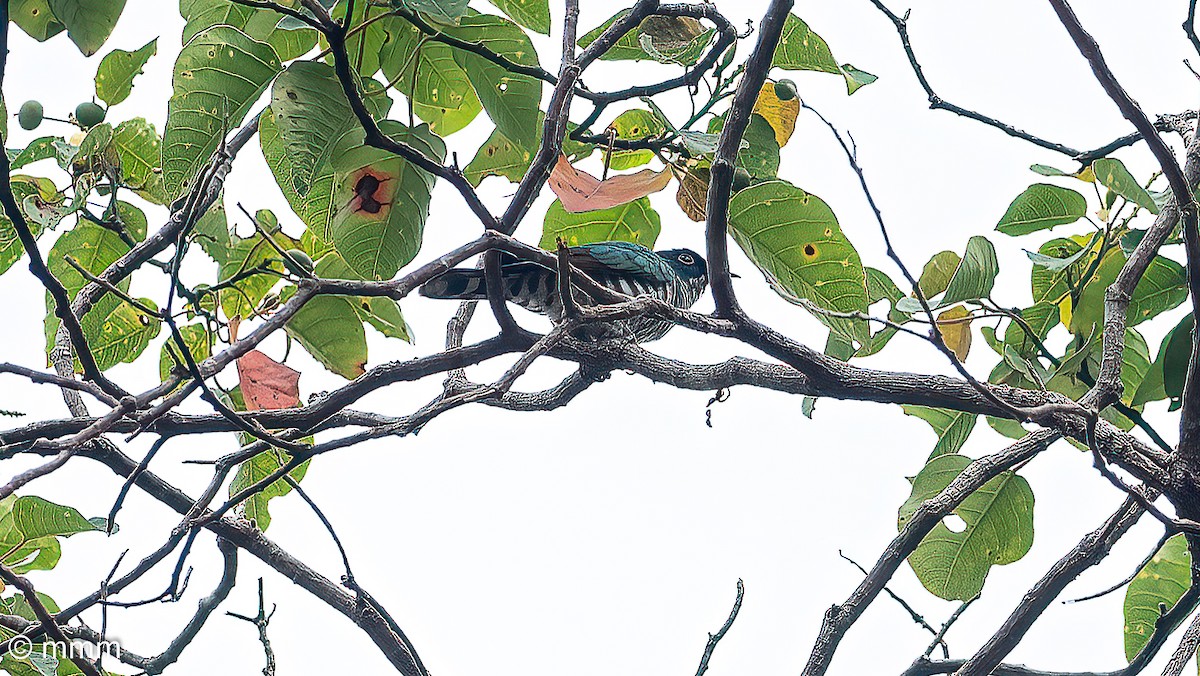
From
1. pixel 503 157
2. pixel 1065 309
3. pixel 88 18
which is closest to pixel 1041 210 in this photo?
pixel 1065 309

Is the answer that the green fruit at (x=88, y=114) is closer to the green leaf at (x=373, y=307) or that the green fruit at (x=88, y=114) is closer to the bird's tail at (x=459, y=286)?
the green leaf at (x=373, y=307)

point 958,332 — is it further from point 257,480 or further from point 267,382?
point 257,480

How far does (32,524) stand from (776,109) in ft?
3.00

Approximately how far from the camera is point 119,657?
118cm

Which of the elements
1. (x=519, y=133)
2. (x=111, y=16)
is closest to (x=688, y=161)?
(x=519, y=133)

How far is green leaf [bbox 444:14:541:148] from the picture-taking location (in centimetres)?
86

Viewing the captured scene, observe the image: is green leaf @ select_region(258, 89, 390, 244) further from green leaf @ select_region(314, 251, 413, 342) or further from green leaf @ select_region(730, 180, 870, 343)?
green leaf @ select_region(730, 180, 870, 343)

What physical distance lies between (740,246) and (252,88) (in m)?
0.49

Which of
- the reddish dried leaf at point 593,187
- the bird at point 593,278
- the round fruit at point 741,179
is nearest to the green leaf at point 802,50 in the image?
the round fruit at point 741,179

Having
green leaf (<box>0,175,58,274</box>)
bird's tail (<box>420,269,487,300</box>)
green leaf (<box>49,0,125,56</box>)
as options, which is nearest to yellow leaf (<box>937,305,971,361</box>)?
bird's tail (<box>420,269,487,300</box>)

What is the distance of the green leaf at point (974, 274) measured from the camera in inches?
38.8

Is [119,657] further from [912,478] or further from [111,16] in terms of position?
[912,478]

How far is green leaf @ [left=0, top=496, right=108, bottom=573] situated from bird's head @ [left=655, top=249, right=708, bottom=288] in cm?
113

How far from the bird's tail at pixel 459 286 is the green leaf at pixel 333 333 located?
14cm
